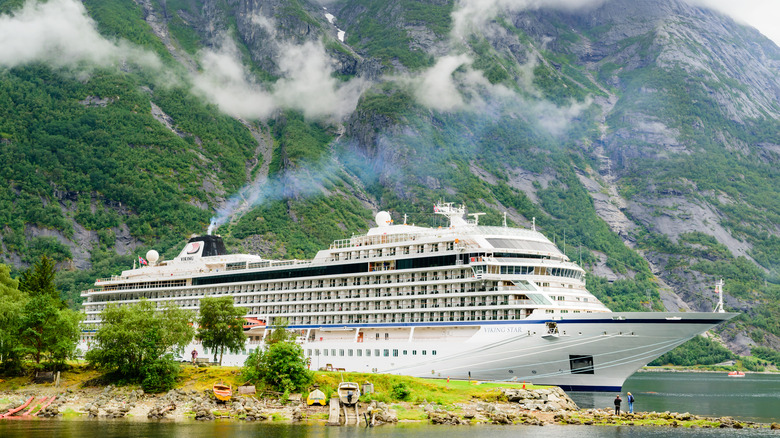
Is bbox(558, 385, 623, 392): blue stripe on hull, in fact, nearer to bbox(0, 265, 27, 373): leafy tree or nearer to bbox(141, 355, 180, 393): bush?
bbox(141, 355, 180, 393): bush

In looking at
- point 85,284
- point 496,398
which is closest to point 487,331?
point 496,398

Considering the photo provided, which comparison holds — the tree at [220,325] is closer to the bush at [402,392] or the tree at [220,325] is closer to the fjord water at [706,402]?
the bush at [402,392]

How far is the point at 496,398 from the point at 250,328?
3138 centimetres

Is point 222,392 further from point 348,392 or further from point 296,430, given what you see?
point 296,430

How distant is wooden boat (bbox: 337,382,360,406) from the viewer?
48.5 m

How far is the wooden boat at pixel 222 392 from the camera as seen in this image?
52.4m

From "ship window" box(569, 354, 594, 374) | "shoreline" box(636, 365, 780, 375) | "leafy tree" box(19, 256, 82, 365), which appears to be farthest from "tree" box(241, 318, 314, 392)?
"shoreline" box(636, 365, 780, 375)

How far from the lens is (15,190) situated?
171375 mm

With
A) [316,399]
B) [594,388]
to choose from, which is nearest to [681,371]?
[594,388]

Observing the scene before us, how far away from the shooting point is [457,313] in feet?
198

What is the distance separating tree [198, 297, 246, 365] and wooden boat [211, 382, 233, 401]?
10.8m

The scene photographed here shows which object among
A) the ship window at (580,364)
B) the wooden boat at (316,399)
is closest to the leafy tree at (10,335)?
the wooden boat at (316,399)

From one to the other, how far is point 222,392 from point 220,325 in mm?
12020

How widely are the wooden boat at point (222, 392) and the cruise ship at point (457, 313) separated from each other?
44.0 feet
